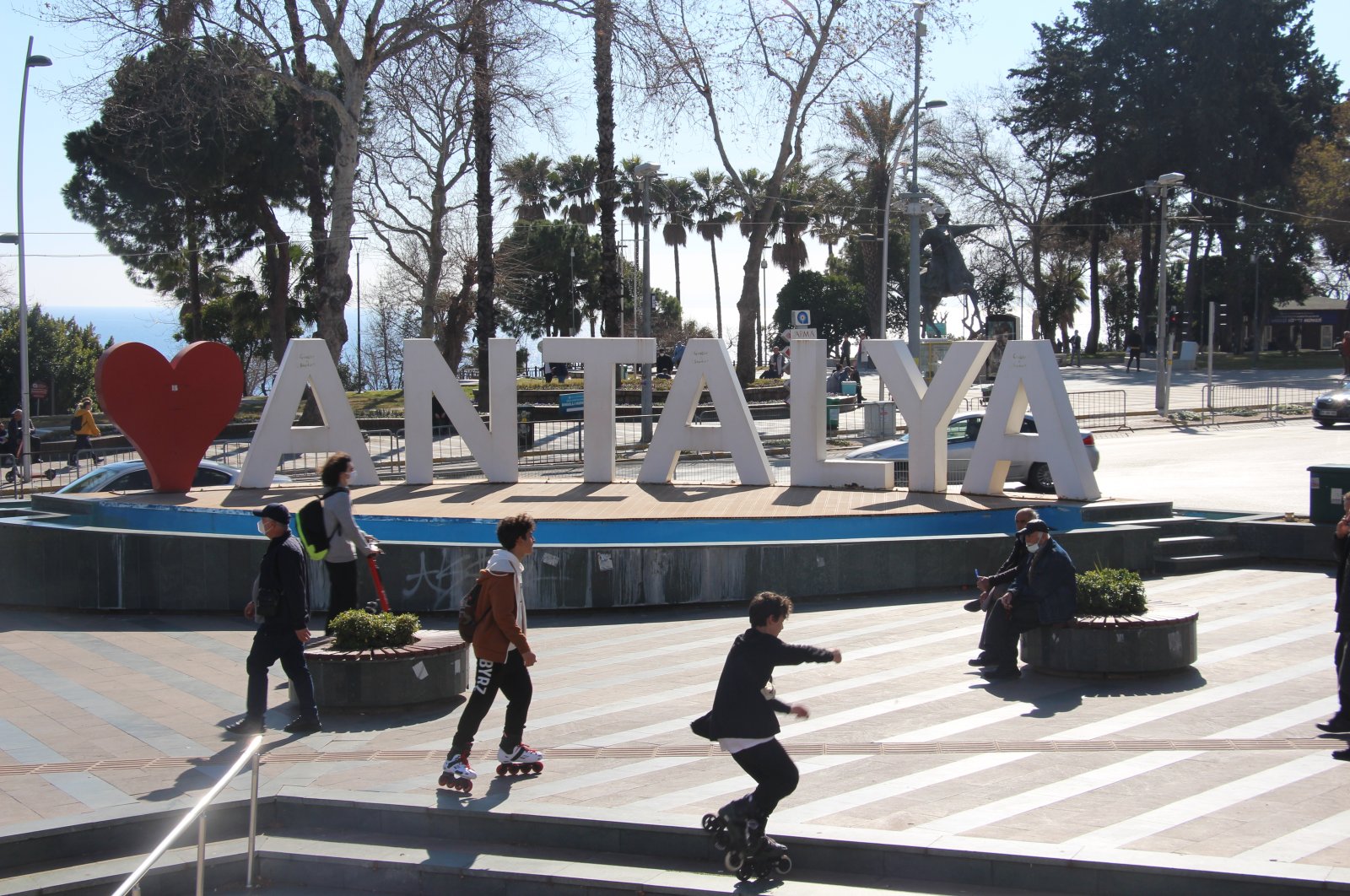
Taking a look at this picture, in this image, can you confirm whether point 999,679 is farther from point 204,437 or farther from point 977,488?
point 204,437

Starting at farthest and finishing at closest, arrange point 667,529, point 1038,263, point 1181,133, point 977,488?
point 1038,263, point 1181,133, point 977,488, point 667,529

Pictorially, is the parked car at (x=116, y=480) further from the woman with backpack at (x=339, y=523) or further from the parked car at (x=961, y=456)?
the parked car at (x=961, y=456)

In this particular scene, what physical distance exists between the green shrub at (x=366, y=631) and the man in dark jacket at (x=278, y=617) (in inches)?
21.6

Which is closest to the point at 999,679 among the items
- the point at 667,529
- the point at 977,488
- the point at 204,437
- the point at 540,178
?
the point at 667,529

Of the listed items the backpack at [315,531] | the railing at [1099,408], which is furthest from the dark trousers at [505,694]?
the railing at [1099,408]

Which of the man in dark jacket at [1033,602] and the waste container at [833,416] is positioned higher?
the waste container at [833,416]

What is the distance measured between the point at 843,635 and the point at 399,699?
166 inches

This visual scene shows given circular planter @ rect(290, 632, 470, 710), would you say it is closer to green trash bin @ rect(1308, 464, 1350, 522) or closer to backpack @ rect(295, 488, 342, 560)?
backpack @ rect(295, 488, 342, 560)

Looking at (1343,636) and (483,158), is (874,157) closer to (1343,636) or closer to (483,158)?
(483,158)

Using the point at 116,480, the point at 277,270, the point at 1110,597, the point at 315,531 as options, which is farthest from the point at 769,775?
the point at 277,270

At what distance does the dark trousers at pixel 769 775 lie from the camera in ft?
18.8

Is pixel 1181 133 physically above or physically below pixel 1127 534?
above

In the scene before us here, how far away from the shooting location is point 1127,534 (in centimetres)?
1348

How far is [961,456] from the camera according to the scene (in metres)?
20.8
